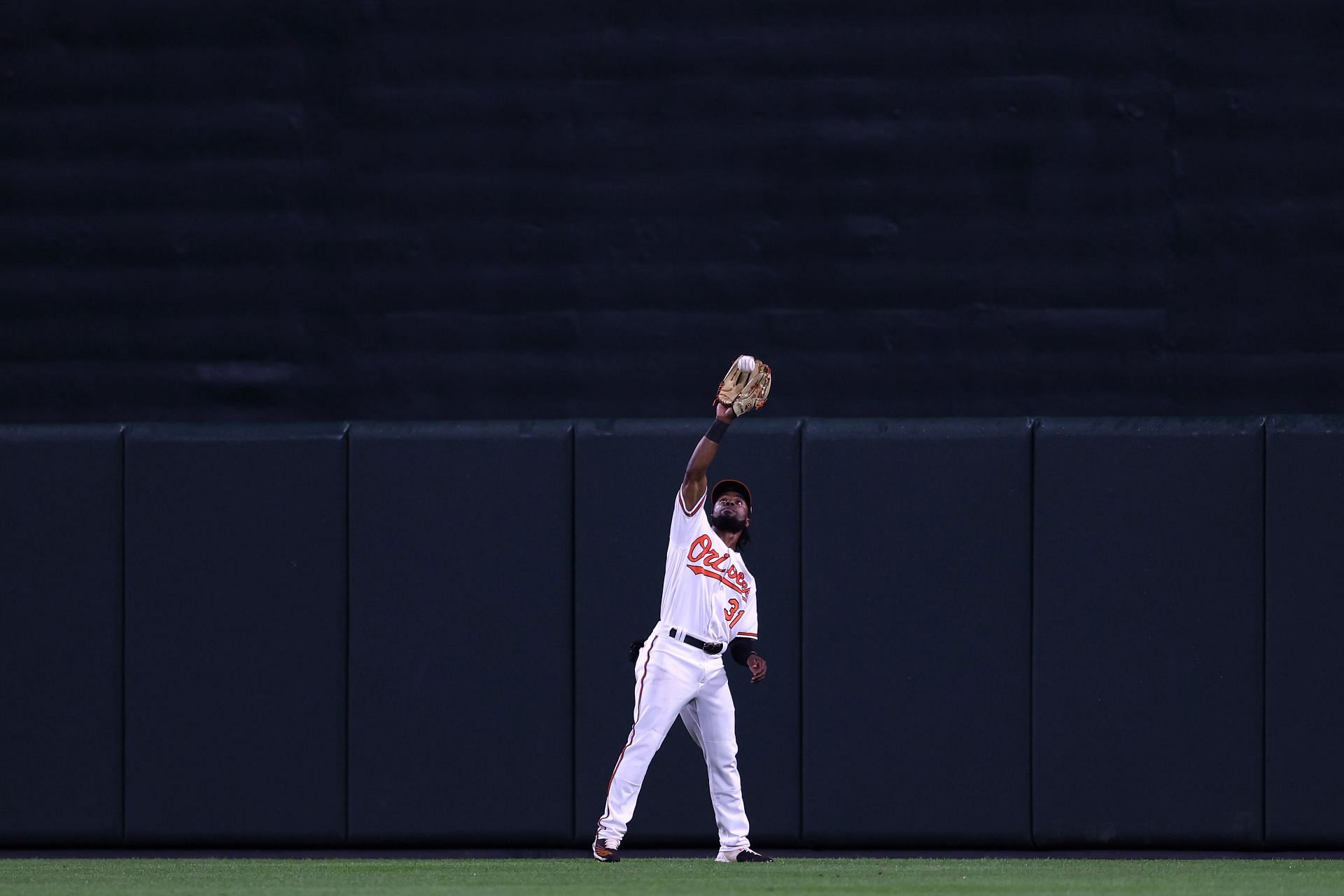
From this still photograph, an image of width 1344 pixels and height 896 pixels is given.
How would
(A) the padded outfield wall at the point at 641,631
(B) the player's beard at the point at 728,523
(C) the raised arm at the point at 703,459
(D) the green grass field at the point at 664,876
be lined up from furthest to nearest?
(A) the padded outfield wall at the point at 641,631 < (B) the player's beard at the point at 728,523 < (C) the raised arm at the point at 703,459 < (D) the green grass field at the point at 664,876

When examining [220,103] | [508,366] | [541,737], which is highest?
[220,103]

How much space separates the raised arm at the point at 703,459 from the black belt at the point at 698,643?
519 millimetres

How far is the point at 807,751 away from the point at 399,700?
1895 mm

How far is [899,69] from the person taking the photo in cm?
781

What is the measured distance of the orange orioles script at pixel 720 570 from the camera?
6492 mm

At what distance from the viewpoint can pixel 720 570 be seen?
653cm

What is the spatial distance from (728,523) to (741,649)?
0.57 m

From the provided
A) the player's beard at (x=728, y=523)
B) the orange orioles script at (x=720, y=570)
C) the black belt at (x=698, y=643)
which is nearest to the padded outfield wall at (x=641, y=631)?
the player's beard at (x=728, y=523)

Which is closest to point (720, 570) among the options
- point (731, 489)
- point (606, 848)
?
point (731, 489)

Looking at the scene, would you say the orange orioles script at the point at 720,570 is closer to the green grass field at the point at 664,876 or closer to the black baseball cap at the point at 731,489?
the black baseball cap at the point at 731,489

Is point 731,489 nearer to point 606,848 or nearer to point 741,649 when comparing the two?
point 741,649

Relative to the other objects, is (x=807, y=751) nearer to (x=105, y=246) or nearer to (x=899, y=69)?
(x=899, y=69)

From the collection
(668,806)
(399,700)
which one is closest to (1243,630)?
(668,806)

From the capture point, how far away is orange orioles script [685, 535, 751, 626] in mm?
6492
